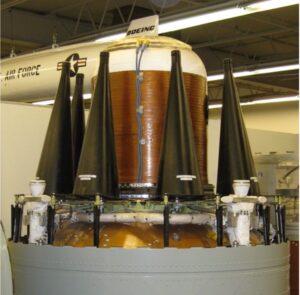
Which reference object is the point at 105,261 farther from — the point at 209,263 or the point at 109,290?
the point at 209,263

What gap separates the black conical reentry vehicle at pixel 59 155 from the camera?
3.01 meters

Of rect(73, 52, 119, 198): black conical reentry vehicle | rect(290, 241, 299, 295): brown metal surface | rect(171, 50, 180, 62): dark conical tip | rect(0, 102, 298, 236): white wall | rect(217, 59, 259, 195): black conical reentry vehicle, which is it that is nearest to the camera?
rect(73, 52, 119, 198): black conical reentry vehicle

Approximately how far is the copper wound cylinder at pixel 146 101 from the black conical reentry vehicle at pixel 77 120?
0.39 metres

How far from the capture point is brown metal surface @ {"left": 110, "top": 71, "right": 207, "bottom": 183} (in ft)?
9.39

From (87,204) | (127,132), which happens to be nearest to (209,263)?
(87,204)

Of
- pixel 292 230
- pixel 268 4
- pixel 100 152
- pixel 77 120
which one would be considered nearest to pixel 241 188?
pixel 100 152

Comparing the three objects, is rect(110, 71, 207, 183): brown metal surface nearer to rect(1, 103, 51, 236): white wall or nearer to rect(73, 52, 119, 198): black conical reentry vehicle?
rect(73, 52, 119, 198): black conical reentry vehicle

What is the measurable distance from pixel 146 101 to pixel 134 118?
0.35 feet

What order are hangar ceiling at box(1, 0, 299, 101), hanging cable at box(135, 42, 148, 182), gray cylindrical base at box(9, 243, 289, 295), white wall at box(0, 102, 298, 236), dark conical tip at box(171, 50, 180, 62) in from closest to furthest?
gray cylindrical base at box(9, 243, 289, 295), dark conical tip at box(171, 50, 180, 62), hanging cable at box(135, 42, 148, 182), white wall at box(0, 102, 298, 236), hangar ceiling at box(1, 0, 299, 101)

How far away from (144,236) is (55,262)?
411mm

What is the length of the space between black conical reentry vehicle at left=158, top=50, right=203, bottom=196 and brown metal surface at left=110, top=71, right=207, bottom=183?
21cm

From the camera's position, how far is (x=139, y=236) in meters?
2.53

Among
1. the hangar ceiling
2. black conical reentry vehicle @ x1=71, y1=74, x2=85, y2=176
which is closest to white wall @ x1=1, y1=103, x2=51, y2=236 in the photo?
black conical reentry vehicle @ x1=71, y1=74, x2=85, y2=176

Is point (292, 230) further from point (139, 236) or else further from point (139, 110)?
point (139, 236)
